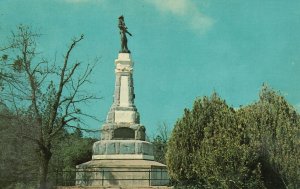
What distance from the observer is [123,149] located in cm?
2578

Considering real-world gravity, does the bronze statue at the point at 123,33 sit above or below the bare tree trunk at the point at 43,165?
above

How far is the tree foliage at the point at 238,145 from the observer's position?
62.0 ft

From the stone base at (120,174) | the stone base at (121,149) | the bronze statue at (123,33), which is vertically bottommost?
the stone base at (120,174)

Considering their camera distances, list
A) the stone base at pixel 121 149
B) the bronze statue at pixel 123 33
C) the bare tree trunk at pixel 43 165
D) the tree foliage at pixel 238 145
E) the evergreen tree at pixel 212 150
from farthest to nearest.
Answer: the bronze statue at pixel 123 33 < the stone base at pixel 121 149 < the bare tree trunk at pixel 43 165 < the evergreen tree at pixel 212 150 < the tree foliage at pixel 238 145

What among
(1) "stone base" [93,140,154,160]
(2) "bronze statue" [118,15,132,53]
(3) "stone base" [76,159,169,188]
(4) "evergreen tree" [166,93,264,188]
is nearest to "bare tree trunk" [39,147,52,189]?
(3) "stone base" [76,159,169,188]

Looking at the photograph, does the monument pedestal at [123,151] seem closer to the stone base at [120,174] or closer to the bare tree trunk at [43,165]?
the stone base at [120,174]

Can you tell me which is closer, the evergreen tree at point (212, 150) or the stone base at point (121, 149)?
the evergreen tree at point (212, 150)

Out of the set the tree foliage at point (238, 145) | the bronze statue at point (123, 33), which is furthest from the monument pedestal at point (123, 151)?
the tree foliage at point (238, 145)

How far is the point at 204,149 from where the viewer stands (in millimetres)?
19969

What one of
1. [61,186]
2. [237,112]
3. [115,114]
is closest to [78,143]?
[115,114]

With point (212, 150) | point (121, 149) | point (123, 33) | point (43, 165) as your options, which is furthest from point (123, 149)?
point (212, 150)

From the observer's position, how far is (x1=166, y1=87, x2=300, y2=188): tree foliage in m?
18.9

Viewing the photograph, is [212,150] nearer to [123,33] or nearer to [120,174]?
[120,174]

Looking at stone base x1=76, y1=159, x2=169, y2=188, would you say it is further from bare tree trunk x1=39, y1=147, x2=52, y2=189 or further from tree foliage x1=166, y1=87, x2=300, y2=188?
tree foliage x1=166, y1=87, x2=300, y2=188
